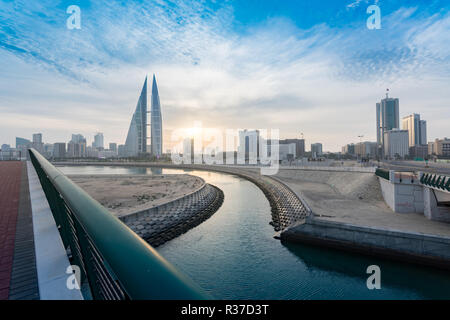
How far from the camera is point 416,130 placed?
530 ft

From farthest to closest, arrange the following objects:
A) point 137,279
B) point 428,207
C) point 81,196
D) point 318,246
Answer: point 428,207, point 318,246, point 81,196, point 137,279

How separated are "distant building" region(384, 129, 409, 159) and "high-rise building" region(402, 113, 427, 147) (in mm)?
49653

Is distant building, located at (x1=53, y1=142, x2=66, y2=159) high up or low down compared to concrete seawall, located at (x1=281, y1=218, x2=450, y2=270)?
up

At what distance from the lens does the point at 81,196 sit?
268 centimetres

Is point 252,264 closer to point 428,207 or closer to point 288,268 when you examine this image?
point 288,268

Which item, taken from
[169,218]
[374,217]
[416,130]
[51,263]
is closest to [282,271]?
[374,217]

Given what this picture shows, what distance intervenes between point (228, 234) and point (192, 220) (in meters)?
4.57

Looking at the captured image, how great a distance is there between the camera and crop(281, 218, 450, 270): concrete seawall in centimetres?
1184

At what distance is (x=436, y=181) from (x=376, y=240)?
6688 mm

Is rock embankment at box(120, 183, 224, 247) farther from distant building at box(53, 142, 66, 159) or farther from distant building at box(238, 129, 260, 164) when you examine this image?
distant building at box(53, 142, 66, 159)

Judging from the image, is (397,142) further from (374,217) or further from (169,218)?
(169,218)

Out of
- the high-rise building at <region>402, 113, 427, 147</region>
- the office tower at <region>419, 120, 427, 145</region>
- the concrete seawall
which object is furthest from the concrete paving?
the office tower at <region>419, 120, 427, 145</region>

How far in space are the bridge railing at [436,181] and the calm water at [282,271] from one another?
5841 millimetres
